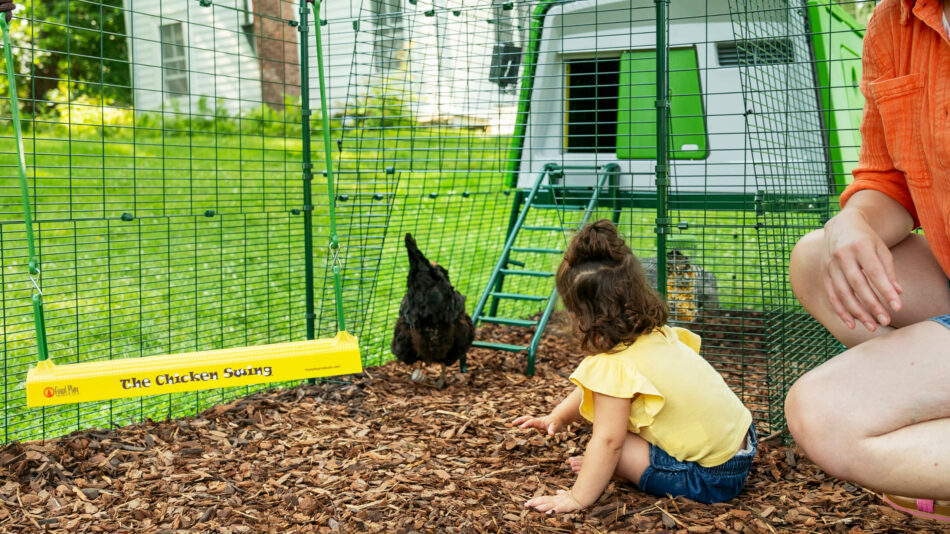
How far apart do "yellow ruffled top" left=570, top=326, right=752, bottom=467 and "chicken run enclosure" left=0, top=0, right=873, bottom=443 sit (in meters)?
0.72

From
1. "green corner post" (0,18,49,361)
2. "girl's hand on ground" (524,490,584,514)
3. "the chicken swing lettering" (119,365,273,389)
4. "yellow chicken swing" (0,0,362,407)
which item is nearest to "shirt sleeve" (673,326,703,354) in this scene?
"girl's hand on ground" (524,490,584,514)

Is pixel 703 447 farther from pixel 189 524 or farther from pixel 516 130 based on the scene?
pixel 516 130

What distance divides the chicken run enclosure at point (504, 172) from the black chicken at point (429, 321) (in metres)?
0.36

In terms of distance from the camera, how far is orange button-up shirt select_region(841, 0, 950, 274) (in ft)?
5.46

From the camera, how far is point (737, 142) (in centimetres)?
608

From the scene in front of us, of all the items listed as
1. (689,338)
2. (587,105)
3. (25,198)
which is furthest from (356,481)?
(587,105)

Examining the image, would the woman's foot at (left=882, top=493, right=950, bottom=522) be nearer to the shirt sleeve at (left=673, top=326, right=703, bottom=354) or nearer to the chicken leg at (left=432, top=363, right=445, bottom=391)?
the shirt sleeve at (left=673, top=326, right=703, bottom=354)

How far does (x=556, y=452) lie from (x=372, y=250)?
2226mm

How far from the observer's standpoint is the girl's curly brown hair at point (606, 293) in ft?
9.04

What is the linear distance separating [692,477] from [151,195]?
3.15m

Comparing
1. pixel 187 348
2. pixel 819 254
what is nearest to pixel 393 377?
pixel 187 348

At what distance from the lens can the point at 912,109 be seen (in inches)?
68.7

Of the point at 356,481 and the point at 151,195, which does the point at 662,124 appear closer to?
the point at 356,481

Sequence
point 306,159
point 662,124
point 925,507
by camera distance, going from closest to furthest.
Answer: point 925,507, point 662,124, point 306,159
